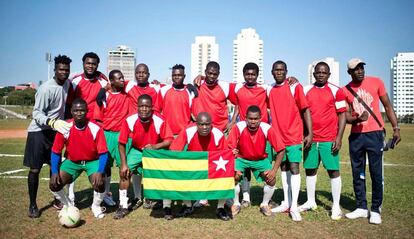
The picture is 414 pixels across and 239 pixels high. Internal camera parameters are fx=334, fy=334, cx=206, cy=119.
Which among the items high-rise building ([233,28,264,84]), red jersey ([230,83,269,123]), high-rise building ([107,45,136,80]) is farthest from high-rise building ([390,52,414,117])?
red jersey ([230,83,269,123])

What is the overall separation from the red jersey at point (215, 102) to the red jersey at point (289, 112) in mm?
1055

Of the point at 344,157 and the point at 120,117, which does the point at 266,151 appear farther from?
the point at 344,157

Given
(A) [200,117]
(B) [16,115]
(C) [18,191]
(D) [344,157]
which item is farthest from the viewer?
(B) [16,115]

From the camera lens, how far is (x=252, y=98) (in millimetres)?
6488

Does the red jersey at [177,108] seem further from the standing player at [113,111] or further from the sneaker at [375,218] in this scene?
the sneaker at [375,218]

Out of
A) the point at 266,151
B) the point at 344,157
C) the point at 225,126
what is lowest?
the point at 344,157

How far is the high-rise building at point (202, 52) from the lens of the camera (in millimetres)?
141250

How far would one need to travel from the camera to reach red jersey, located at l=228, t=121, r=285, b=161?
6.09 m

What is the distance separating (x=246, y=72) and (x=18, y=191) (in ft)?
19.3

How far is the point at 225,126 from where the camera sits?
6703mm

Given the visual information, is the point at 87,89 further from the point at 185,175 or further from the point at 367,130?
the point at 367,130

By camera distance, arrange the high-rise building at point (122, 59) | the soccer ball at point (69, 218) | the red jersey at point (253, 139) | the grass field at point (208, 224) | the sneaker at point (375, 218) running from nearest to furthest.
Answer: the grass field at point (208, 224) → the soccer ball at point (69, 218) → the sneaker at point (375, 218) → the red jersey at point (253, 139) → the high-rise building at point (122, 59)

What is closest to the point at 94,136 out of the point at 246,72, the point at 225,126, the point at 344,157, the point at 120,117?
the point at 120,117

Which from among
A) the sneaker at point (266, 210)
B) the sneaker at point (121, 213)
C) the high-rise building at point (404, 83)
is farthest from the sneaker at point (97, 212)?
the high-rise building at point (404, 83)
